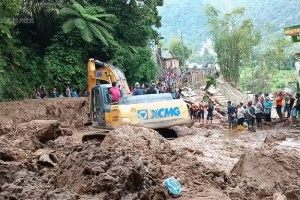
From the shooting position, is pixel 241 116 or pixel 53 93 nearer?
pixel 241 116

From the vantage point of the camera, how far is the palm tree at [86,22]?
Result: 2430 cm

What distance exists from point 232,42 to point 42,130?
44361mm

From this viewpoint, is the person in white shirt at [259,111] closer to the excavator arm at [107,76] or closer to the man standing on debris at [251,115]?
the man standing on debris at [251,115]

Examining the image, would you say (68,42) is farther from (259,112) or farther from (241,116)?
(259,112)

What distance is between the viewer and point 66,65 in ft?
84.8

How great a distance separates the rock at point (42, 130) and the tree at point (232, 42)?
43.5m

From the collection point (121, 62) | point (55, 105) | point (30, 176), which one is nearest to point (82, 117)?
point (55, 105)

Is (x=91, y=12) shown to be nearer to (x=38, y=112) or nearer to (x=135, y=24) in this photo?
(x=135, y=24)

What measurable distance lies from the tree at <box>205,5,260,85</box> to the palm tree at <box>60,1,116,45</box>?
30101 mm

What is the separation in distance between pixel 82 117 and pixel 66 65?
6.64 m

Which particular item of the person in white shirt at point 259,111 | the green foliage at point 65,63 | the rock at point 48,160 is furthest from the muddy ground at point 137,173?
the green foliage at point 65,63

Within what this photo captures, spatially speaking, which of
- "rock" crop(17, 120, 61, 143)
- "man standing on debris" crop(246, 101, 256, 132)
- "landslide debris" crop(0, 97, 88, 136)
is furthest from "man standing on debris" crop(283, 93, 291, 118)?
"rock" crop(17, 120, 61, 143)

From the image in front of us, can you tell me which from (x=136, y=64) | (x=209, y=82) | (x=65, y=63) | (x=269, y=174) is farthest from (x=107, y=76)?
(x=209, y=82)

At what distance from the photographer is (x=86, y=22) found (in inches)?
974
